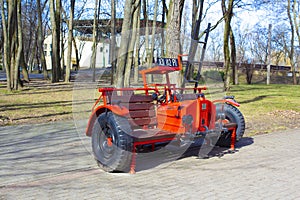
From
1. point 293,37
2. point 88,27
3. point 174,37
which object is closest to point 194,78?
point 174,37

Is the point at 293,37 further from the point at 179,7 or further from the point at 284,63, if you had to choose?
the point at 284,63

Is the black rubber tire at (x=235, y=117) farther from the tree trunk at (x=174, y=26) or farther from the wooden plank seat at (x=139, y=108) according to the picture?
the tree trunk at (x=174, y=26)

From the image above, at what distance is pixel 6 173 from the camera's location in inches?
210

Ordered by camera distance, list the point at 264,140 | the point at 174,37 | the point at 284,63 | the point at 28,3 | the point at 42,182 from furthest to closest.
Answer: the point at 284,63
the point at 28,3
the point at 174,37
the point at 264,140
the point at 42,182

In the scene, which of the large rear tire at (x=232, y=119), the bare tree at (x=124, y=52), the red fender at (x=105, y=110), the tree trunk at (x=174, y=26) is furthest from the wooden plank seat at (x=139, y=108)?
the tree trunk at (x=174, y=26)

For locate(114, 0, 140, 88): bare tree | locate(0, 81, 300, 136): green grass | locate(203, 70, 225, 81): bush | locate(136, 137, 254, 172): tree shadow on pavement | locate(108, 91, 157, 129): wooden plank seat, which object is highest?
locate(114, 0, 140, 88): bare tree

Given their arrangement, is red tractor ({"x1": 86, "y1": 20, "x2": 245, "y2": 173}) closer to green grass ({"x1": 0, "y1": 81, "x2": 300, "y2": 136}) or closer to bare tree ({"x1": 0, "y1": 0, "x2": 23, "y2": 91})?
green grass ({"x1": 0, "y1": 81, "x2": 300, "y2": 136})

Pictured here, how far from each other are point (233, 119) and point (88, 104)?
3.57 metres

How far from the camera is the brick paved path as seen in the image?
15.0 feet

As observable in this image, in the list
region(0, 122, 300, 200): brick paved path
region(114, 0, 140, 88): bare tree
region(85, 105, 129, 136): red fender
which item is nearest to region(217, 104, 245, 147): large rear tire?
region(0, 122, 300, 200): brick paved path

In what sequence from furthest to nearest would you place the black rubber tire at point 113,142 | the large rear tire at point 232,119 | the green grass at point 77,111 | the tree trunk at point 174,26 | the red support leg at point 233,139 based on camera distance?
1. the tree trunk at point 174,26
2. the green grass at point 77,111
3. the large rear tire at point 232,119
4. the red support leg at point 233,139
5. the black rubber tire at point 113,142

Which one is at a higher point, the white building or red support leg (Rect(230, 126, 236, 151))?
the white building

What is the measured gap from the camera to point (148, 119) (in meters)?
6.29

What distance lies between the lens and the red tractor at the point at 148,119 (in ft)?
17.5
